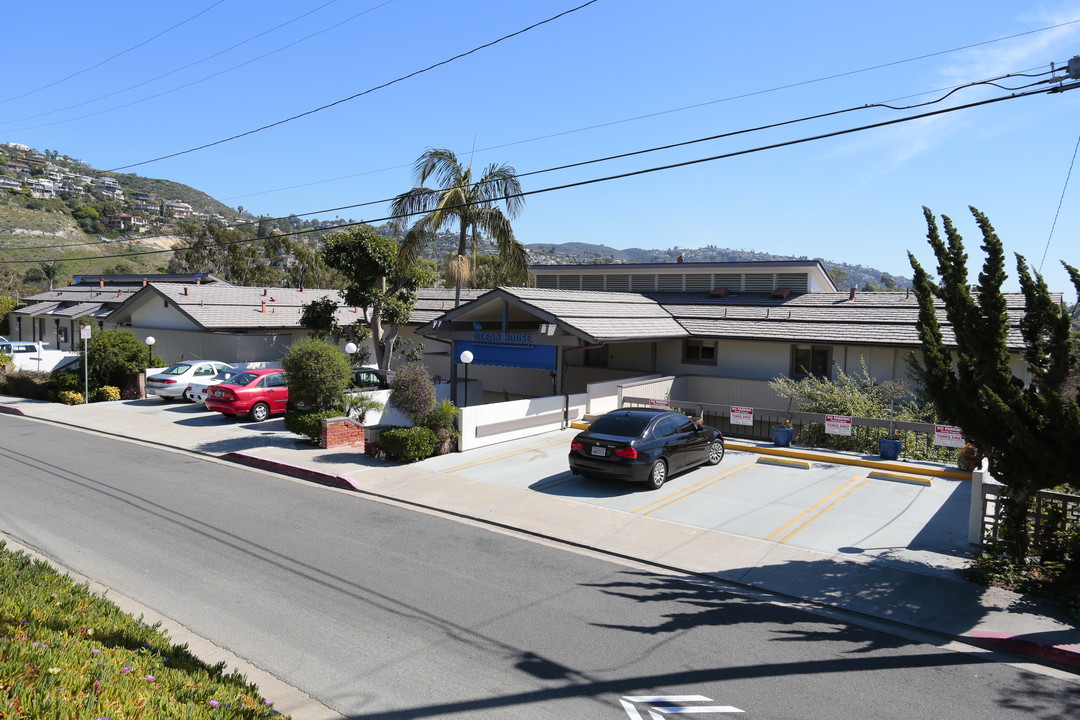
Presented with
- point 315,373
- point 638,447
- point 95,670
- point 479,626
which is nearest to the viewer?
point 95,670

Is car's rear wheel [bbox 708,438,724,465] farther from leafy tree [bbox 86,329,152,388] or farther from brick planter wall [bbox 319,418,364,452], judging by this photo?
leafy tree [bbox 86,329,152,388]

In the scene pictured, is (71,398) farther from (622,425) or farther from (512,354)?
(622,425)

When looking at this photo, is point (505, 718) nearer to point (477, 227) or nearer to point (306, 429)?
point (306, 429)

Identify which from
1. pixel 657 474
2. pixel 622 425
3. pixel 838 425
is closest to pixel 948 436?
pixel 838 425

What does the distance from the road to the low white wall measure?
5215 mm

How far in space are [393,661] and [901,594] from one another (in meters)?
6.00

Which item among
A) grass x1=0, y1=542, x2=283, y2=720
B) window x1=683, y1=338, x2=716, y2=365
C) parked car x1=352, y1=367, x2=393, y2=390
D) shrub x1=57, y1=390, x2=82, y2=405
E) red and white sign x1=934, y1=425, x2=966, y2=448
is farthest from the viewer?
shrub x1=57, y1=390, x2=82, y2=405

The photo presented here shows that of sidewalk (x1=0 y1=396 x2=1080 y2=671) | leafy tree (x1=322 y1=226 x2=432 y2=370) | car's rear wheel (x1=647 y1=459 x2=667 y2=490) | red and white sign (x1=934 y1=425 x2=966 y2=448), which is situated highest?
leafy tree (x1=322 y1=226 x2=432 y2=370)

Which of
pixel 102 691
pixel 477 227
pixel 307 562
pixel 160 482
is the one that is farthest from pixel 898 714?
pixel 477 227

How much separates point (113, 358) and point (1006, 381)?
27.2m

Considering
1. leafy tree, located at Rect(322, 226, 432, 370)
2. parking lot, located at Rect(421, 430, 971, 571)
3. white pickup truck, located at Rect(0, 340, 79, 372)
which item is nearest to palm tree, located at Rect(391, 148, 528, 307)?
leafy tree, located at Rect(322, 226, 432, 370)

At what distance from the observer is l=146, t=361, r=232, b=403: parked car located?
2498 cm

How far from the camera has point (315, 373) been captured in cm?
1747

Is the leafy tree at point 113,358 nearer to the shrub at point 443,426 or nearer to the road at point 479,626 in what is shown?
the road at point 479,626
